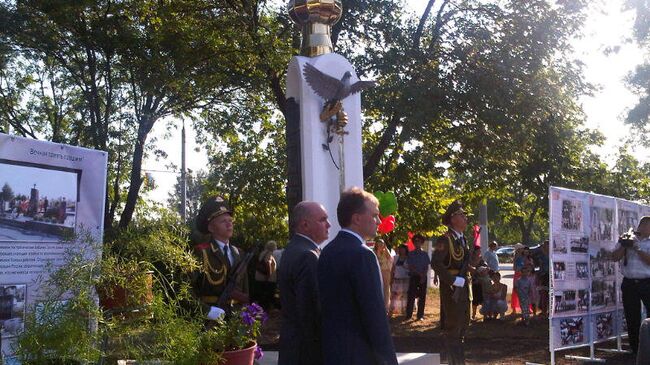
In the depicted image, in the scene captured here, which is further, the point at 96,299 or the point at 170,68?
the point at 170,68

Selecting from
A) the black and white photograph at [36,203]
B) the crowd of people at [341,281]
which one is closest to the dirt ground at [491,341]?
the crowd of people at [341,281]

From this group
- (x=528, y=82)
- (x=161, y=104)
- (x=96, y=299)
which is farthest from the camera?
(x=161, y=104)

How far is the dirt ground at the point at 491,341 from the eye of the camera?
9.91m

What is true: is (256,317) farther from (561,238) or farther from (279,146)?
(279,146)

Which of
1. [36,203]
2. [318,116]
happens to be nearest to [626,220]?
[318,116]

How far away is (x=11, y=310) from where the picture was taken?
4426 millimetres

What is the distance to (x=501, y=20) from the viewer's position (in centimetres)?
1549

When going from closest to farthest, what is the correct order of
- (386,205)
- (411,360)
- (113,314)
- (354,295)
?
(354,295) < (113,314) < (411,360) < (386,205)

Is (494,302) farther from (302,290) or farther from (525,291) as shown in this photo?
(302,290)

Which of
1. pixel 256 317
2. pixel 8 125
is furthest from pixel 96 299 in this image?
pixel 8 125

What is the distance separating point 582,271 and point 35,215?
6.97m

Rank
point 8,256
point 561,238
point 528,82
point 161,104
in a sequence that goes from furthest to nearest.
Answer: point 161,104, point 528,82, point 561,238, point 8,256

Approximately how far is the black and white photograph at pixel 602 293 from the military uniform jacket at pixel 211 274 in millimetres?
Result: 5886

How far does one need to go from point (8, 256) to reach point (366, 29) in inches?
458
